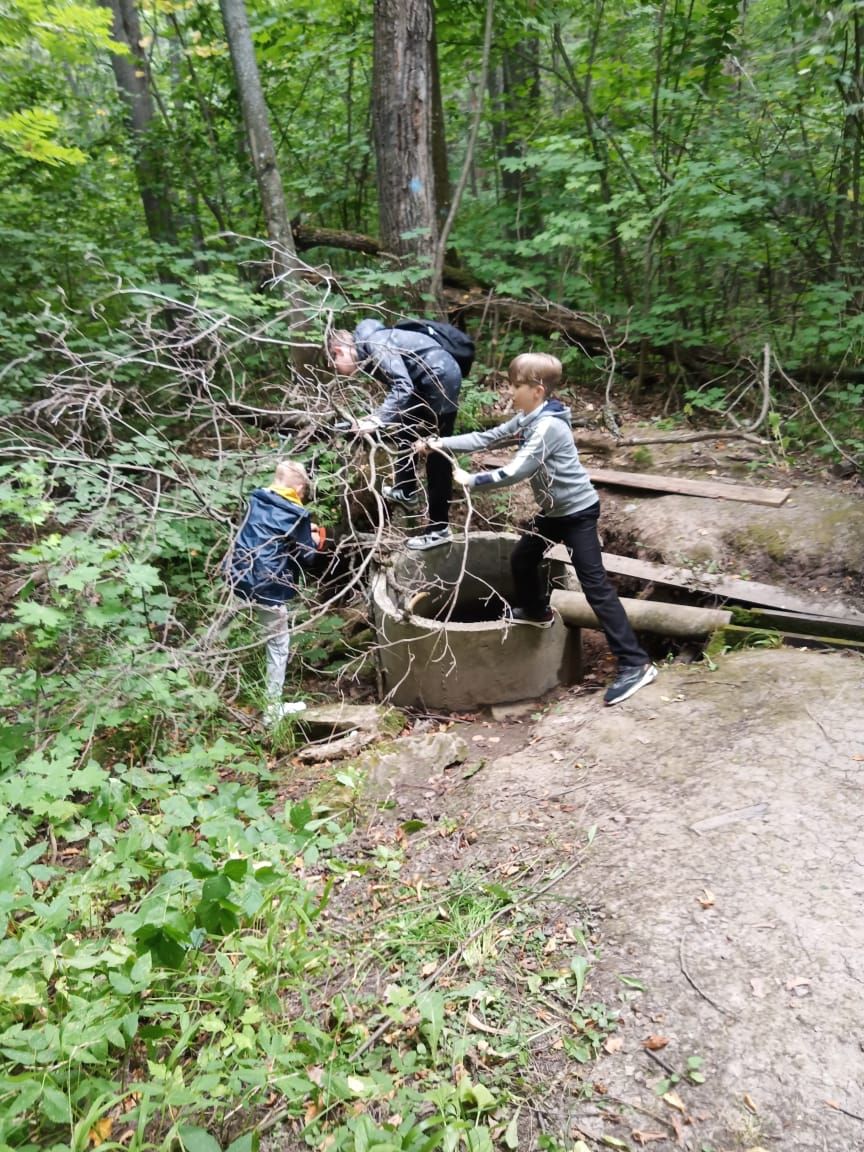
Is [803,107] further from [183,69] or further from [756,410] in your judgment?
[183,69]

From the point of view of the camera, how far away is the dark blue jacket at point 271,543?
4.27 m

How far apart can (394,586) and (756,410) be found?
4.58m

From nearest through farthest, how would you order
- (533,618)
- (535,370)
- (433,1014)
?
1. (433,1014)
2. (535,370)
3. (533,618)

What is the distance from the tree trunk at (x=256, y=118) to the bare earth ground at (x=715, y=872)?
14.1 ft

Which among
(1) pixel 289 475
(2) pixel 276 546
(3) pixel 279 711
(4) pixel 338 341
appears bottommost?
(3) pixel 279 711

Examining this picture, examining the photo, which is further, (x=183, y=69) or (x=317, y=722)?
(x=183, y=69)

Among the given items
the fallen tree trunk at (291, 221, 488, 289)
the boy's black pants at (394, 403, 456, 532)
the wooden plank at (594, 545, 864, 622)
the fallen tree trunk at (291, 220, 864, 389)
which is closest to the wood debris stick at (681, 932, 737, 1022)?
the wooden plank at (594, 545, 864, 622)

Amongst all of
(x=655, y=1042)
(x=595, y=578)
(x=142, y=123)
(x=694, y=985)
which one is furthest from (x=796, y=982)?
(x=142, y=123)

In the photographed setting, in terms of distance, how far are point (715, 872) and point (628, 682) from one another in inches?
59.2

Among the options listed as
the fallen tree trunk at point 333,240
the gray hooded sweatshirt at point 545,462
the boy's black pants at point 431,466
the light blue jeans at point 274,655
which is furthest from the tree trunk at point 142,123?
the gray hooded sweatshirt at point 545,462

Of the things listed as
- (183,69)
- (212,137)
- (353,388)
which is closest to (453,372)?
(353,388)

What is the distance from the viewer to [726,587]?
15.5 feet

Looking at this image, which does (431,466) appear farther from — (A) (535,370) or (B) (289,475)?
(A) (535,370)

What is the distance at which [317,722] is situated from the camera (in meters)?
4.50
